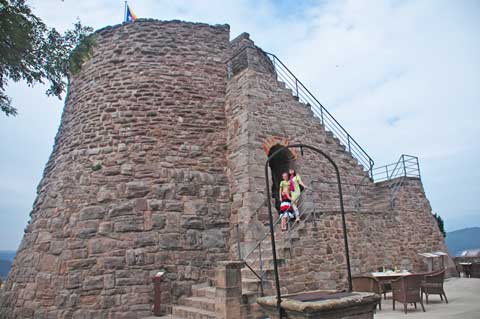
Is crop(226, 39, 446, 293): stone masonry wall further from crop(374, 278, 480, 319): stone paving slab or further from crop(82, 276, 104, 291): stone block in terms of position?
crop(82, 276, 104, 291): stone block

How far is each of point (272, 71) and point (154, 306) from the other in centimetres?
726

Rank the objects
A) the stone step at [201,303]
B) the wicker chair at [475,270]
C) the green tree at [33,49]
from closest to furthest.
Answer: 1. the green tree at [33,49]
2. the stone step at [201,303]
3. the wicker chair at [475,270]

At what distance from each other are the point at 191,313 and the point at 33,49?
5.35 m

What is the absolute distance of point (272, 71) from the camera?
1114 centimetres

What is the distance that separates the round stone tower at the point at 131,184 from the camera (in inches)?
300

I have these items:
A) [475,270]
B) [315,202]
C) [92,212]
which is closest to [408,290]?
[315,202]

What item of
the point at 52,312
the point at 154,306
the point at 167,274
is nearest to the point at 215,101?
the point at 167,274

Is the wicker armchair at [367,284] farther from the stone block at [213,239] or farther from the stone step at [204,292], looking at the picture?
the stone block at [213,239]

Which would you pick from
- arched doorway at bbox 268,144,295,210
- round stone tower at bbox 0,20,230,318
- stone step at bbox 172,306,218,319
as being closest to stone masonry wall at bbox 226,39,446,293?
arched doorway at bbox 268,144,295,210

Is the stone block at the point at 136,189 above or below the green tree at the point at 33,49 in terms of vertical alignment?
below

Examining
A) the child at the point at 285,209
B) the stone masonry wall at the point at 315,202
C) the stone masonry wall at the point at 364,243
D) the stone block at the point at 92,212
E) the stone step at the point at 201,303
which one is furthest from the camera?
the stone block at the point at 92,212

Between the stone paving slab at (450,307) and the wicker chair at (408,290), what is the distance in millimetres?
210

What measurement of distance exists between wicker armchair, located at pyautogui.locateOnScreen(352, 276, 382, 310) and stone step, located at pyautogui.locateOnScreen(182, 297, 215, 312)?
9.50ft

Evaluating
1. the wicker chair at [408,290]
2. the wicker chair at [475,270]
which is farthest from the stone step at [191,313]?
the wicker chair at [475,270]
